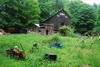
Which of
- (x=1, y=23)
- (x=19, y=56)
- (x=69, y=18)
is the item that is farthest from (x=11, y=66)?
(x=69, y=18)

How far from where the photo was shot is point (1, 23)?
64.8ft

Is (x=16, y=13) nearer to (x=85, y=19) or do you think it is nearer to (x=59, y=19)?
(x=59, y=19)

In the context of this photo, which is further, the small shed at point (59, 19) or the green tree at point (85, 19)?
the green tree at point (85, 19)

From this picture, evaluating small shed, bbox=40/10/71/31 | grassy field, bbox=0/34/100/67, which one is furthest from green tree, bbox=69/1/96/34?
grassy field, bbox=0/34/100/67

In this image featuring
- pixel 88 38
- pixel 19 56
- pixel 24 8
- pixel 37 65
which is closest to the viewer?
pixel 88 38

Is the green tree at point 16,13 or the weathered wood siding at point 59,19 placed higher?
the green tree at point 16,13

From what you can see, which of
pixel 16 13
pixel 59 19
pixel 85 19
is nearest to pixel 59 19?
pixel 59 19

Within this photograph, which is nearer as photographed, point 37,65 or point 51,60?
point 37,65

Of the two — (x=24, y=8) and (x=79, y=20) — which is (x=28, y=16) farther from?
(x=79, y=20)

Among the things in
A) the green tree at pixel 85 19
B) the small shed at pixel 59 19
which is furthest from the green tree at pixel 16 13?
the green tree at pixel 85 19

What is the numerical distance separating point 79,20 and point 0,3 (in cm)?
1825

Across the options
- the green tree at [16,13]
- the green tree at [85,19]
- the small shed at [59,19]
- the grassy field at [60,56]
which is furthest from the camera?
the green tree at [85,19]

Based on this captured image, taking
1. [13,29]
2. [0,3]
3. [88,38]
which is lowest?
[13,29]

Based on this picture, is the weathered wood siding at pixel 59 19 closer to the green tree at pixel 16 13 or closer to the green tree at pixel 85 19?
the green tree at pixel 85 19
